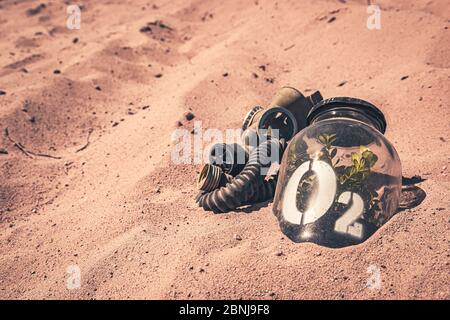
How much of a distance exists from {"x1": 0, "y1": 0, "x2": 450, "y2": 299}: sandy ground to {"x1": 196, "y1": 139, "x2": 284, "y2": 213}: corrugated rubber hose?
0.36ft

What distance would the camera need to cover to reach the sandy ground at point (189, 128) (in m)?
2.55

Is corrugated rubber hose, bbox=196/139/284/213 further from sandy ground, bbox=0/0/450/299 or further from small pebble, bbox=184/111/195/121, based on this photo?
small pebble, bbox=184/111/195/121

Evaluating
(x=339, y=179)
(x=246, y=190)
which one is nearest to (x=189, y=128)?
(x=246, y=190)

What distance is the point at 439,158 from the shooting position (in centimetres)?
345

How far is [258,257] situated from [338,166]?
29.7 inches

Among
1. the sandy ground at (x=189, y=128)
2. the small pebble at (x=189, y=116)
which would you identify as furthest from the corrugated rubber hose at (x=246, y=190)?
the small pebble at (x=189, y=116)

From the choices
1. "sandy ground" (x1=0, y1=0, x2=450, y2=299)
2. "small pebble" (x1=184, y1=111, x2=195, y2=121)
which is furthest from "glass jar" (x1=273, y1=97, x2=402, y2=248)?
"small pebble" (x1=184, y1=111, x2=195, y2=121)

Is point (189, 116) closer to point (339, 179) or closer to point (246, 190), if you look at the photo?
point (246, 190)

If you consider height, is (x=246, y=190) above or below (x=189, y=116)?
above

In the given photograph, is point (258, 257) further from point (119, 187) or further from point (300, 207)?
point (119, 187)

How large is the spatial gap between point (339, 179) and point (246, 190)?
655 millimetres

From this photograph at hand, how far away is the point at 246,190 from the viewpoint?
3113 millimetres

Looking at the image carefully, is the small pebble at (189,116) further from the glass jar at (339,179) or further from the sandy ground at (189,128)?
the glass jar at (339,179)

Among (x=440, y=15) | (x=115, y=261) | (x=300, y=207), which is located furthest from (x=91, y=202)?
(x=440, y=15)
